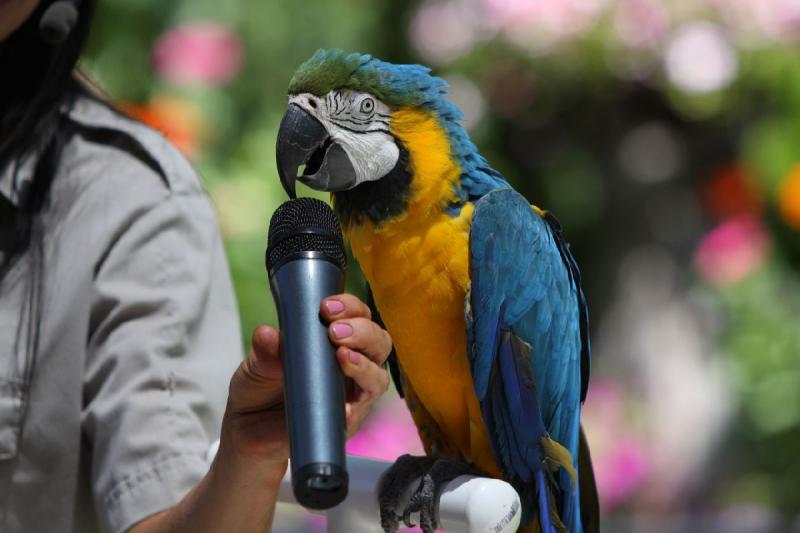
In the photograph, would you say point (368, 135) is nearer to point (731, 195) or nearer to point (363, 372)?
point (363, 372)

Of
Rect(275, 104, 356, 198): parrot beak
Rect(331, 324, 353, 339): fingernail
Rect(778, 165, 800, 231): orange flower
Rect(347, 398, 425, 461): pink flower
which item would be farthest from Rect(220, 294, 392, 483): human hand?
Rect(778, 165, 800, 231): orange flower

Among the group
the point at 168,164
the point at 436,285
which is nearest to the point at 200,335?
the point at 168,164

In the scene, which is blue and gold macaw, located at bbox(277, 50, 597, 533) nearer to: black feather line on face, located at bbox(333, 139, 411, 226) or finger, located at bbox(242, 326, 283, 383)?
black feather line on face, located at bbox(333, 139, 411, 226)

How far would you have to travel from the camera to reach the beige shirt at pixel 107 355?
0.81 meters

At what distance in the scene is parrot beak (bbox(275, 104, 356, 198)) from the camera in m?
0.62

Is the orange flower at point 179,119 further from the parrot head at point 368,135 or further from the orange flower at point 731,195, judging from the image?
the parrot head at point 368,135

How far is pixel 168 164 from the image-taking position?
0.90 meters

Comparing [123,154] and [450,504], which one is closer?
[450,504]

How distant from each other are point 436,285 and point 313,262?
0.16 m

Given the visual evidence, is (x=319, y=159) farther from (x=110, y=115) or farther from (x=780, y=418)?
(x=780, y=418)

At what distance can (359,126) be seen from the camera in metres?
0.64

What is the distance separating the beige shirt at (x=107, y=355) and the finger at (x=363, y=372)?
0.28 m

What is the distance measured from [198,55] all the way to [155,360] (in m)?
1.24

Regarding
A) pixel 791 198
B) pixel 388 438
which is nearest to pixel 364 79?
pixel 388 438
